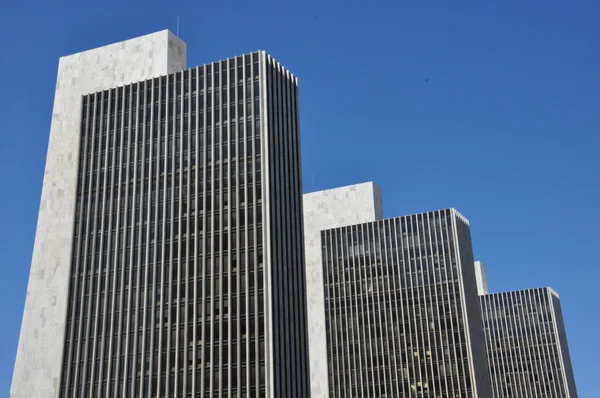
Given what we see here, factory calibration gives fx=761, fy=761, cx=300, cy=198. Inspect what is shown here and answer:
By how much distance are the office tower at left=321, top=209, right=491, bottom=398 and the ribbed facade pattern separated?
49.2 m

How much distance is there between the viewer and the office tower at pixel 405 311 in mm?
134750

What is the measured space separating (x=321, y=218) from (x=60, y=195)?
6413cm

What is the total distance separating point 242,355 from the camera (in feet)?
280

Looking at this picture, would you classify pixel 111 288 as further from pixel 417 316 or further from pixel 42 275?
pixel 417 316

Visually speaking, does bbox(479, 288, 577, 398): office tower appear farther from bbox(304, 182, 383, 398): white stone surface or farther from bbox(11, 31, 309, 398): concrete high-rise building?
bbox(11, 31, 309, 398): concrete high-rise building

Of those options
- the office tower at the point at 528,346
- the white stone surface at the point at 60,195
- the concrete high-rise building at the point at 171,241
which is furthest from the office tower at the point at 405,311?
the white stone surface at the point at 60,195

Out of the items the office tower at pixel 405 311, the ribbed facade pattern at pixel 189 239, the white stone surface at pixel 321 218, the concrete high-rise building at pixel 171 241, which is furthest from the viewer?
the white stone surface at pixel 321 218

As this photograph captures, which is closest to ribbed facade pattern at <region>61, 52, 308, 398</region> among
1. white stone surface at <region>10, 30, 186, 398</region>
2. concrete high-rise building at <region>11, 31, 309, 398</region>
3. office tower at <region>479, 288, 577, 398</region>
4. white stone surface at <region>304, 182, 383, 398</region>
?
concrete high-rise building at <region>11, 31, 309, 398</region>

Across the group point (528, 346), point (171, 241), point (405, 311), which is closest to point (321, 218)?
point (405, 311)

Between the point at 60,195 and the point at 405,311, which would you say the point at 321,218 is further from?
the point at 60,195

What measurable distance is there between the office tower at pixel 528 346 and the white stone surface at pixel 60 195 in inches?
4212

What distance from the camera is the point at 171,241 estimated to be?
94562 mm

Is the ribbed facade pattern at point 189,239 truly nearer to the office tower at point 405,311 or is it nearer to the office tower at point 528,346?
the office tower at point 405,311

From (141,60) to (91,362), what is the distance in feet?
142
